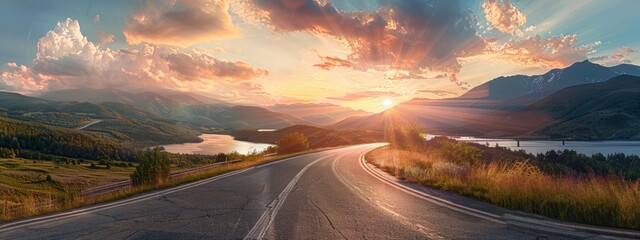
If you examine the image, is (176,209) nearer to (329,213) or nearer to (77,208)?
(77,208)

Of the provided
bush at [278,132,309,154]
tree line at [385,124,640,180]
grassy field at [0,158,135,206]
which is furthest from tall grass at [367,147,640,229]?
grassy field at [0,158,135,206]

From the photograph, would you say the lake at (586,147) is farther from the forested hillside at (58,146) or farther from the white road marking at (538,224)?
the forested hillside at (58,146)

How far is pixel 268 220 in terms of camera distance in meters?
7.23

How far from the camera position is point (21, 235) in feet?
21.0

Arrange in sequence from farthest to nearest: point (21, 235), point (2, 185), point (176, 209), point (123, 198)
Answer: point (2, 185) → point (123, 198) → point (176, 209) → point (21, 235)

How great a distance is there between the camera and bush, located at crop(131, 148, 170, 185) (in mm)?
14609

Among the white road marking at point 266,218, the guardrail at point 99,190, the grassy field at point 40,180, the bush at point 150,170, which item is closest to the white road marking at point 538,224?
the white road marking at point 266,218

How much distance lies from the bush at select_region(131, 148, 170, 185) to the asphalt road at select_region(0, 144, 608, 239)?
391 cm

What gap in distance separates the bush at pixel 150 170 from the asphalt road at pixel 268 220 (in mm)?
3906

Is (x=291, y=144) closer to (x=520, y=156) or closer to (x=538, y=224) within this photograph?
(x=520, y=156)

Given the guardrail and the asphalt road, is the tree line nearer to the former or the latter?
the guardrail

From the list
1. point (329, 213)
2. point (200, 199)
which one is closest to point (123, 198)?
point (200, 199)

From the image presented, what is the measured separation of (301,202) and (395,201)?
8.17ft

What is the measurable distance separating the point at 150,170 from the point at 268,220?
9.65 m
